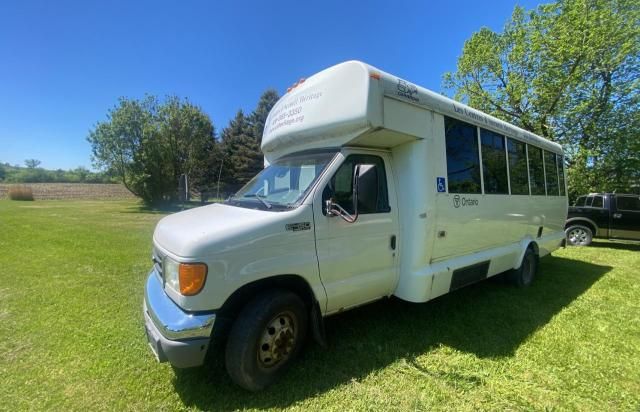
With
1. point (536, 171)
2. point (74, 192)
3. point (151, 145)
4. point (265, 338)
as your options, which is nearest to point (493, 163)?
point (536, 171)

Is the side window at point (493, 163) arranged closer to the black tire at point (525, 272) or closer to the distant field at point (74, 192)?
the black tire at point (525, 272)

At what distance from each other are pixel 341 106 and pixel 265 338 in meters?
2.34

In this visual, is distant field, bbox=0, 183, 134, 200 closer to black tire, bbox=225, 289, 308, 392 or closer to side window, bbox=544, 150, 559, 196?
black tire, bbox=225, 289, 308, 392

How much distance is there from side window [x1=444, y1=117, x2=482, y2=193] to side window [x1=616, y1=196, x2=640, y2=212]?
1002 centimetres

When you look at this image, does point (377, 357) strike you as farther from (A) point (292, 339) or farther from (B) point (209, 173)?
(B) point (209, 173)

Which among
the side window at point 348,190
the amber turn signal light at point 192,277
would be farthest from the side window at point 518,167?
the amber turn signal light at point 192,277

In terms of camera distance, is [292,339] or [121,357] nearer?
[292,339]

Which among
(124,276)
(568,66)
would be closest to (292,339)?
(124,276)

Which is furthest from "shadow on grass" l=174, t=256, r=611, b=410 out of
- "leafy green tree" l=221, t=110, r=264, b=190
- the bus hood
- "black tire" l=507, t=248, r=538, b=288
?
"leafy green tree" l=221, t=110, r=264, b=190

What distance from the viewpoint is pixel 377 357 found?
3295mm

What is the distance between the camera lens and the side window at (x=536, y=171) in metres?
5.86

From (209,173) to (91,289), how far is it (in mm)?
34553

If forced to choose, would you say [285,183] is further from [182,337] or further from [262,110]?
[262,110]

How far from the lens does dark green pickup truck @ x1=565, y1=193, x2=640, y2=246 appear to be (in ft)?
33.9
